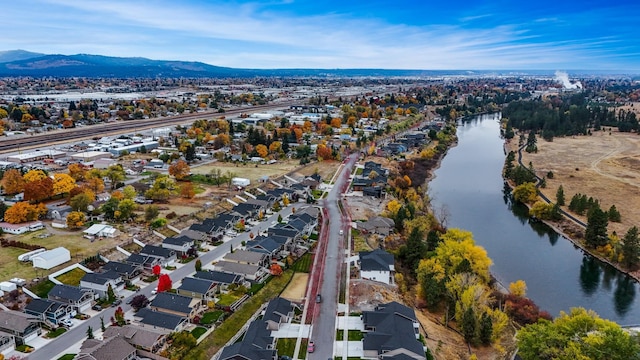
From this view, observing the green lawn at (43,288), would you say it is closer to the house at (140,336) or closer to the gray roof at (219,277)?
the house at (140,336)

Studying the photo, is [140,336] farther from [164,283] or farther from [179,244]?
[179,244]

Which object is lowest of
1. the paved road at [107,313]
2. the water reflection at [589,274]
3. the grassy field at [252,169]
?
the water reflection at [589,274]

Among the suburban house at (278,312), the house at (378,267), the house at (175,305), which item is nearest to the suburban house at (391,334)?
the suburban house at (278,312)

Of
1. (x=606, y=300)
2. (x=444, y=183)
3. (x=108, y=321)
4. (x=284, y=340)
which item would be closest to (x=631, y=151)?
(x=444, y=183)

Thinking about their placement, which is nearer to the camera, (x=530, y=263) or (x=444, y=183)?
(x=530, y=263)

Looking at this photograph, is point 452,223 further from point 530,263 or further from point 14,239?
point 14,239

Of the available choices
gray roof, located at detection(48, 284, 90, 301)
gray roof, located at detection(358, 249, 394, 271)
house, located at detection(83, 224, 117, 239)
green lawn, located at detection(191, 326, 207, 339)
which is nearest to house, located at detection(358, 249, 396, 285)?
gray roof, located at detection(358, 249, 394, 271)

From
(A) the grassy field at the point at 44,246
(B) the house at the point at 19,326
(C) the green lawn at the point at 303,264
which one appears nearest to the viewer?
(B) the house at the point at 19,326

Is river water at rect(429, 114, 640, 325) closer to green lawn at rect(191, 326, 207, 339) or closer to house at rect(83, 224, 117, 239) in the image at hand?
green lawn at rect(191, 326, 207, 339)
